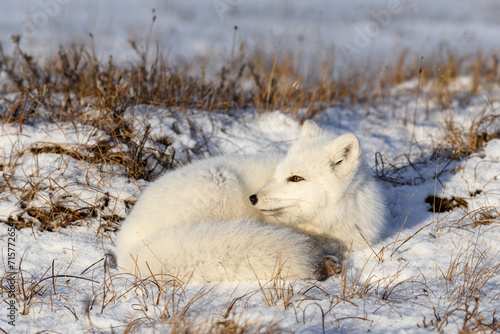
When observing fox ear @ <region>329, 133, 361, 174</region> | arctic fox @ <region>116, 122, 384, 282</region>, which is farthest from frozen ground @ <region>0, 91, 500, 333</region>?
fox ear @ <region>329, 133, 361, 174</region>

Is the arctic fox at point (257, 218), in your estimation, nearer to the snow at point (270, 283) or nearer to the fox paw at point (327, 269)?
the fox paw at point (327, 269)

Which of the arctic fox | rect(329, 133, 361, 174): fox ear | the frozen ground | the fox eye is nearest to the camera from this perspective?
the frozen ground

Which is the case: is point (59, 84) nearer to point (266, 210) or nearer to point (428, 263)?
point (266, 210)

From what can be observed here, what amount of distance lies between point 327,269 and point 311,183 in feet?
1.73

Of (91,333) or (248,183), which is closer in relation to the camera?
(91,333)

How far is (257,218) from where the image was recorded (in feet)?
8.77

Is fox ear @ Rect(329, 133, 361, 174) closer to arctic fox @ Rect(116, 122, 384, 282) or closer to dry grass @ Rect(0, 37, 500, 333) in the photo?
arctic fox @ Rect(116, 122, 384, 282)

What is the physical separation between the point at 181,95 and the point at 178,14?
13.1 meters

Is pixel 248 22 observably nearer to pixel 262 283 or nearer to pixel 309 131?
pixel 309 131

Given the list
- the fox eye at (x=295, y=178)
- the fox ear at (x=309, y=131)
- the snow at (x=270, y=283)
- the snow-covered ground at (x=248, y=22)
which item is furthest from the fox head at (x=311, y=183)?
the snow-covered ground at (x=248, y=22)

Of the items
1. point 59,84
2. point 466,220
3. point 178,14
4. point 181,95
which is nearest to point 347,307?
point 466,220

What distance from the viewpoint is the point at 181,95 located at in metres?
4.50

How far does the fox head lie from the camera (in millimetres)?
2480

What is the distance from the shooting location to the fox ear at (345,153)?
2449mm
